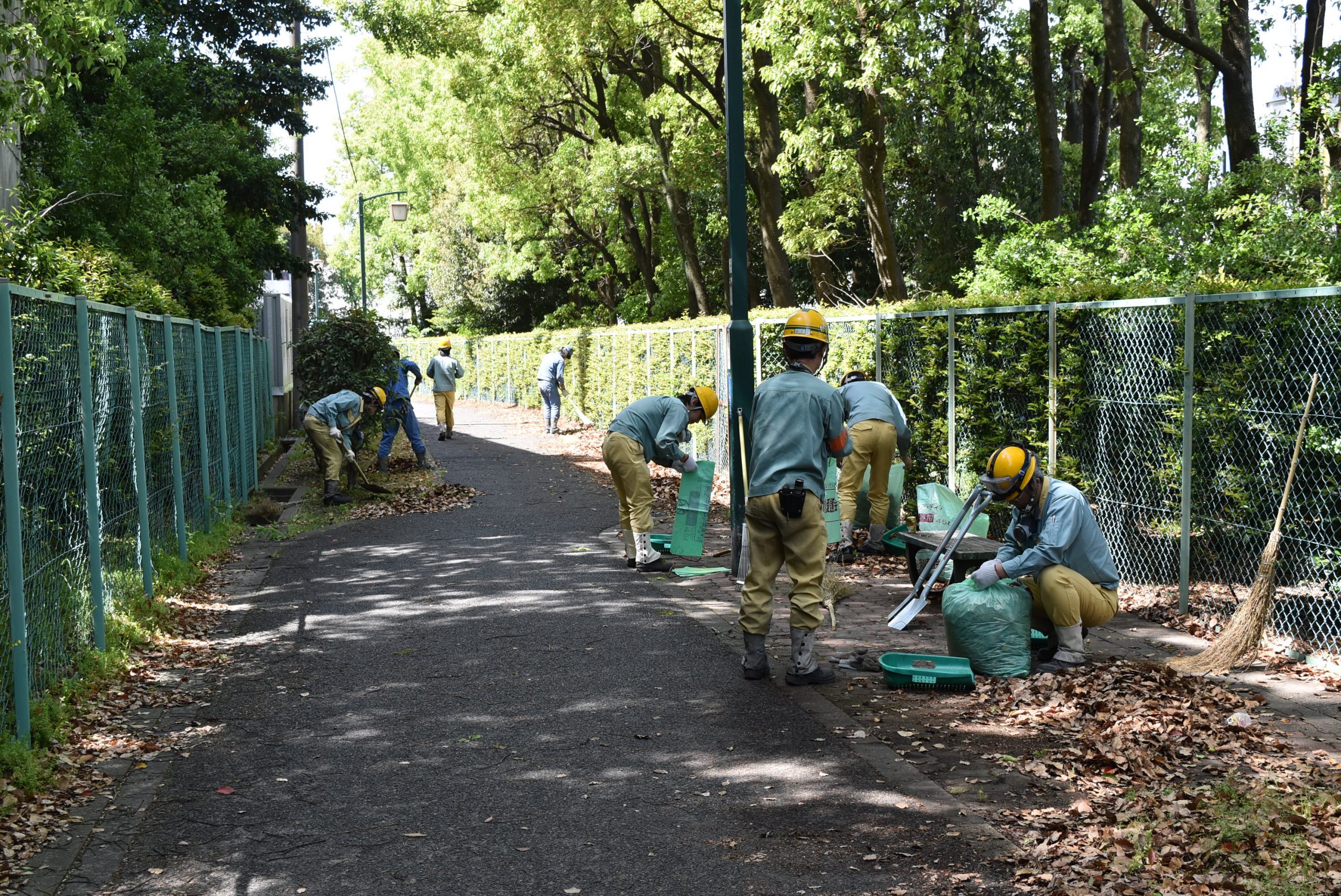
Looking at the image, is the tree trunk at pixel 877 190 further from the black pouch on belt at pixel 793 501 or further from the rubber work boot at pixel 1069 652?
the black pouch on belt at pixel 793 501

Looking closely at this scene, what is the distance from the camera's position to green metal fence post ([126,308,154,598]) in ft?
28.4

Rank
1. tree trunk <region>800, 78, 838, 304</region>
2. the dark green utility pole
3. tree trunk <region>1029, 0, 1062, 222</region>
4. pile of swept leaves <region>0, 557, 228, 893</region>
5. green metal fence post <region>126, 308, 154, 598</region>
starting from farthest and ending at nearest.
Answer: tree trunk <region>800, 78, 838, 304</region>, tree trunk <region>1029, 0, 1062, 222</region>, the dark green utility pole, green metal fence post <region>126, 308, 154, 598</region>, pile of swept leaves <region>0, 557, 228, 893</region>

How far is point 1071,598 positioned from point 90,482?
5.48 metres

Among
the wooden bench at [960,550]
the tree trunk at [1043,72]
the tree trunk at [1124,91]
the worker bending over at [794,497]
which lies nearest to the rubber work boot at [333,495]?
the wooden bench at [960,550]

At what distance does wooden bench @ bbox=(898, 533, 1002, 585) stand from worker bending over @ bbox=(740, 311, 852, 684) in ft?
4.59

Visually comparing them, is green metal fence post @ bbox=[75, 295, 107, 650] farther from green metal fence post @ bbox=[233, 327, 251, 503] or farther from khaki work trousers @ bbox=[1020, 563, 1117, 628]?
green metal fence post @ bbox=[233, 327, 251, 503]

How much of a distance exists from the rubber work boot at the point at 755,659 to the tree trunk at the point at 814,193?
1575 centimetres

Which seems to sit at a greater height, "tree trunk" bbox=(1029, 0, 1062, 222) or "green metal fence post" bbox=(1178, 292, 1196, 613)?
"tree trunk" bbox=(1029, 0, 1062, 222)

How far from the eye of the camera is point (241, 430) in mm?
14750

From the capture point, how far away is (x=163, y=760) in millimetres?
5785

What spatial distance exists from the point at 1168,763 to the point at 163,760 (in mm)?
4520

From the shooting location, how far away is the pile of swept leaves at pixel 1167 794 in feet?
14.0

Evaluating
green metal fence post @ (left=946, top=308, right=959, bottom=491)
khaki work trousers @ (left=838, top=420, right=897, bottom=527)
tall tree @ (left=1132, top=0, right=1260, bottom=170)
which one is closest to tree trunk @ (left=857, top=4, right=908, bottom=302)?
tall tree @ (left=1132, top=0, right=1260, bottom=170)

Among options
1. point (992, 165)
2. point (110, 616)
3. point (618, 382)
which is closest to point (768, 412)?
point (110, 616)
